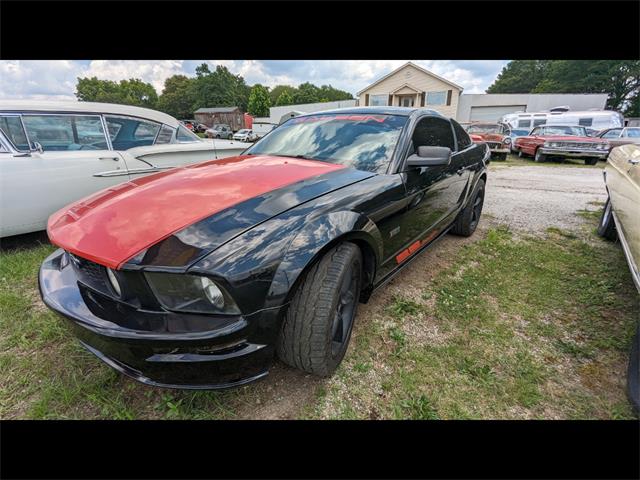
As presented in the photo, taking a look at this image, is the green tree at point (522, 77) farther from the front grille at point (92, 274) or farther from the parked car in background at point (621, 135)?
the front grille at point (92, 274)

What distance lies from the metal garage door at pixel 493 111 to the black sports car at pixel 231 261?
2941 cm

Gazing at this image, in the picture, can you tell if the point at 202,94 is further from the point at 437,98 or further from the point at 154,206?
the point at 154,206

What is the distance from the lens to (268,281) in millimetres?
1295

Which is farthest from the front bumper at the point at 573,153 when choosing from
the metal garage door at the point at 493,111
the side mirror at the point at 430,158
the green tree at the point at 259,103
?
the green tree at the point at 259,103

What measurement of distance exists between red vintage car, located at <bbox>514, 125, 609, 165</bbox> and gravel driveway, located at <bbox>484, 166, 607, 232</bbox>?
2.05 meters

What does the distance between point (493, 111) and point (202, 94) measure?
177ft

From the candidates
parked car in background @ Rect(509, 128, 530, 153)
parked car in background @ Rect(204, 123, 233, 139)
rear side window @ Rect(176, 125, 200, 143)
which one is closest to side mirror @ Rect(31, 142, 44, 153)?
rear side window @ Rect(176, 125, 200, 143)

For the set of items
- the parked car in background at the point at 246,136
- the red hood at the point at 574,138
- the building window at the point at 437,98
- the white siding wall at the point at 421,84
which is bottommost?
the parked car in background at the point at 246,136

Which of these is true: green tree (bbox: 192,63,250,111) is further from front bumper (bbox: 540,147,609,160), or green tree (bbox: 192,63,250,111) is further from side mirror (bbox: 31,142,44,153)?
side mirror (bbox: 31,142,44,153)

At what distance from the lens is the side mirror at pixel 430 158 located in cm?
212

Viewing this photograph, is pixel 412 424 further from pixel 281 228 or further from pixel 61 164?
pixel 61 164

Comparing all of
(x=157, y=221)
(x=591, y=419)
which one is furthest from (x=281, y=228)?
(x=591, y=419)

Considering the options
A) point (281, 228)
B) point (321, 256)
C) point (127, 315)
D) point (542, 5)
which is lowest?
point (127, 315)

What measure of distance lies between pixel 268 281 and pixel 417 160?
142 cm
